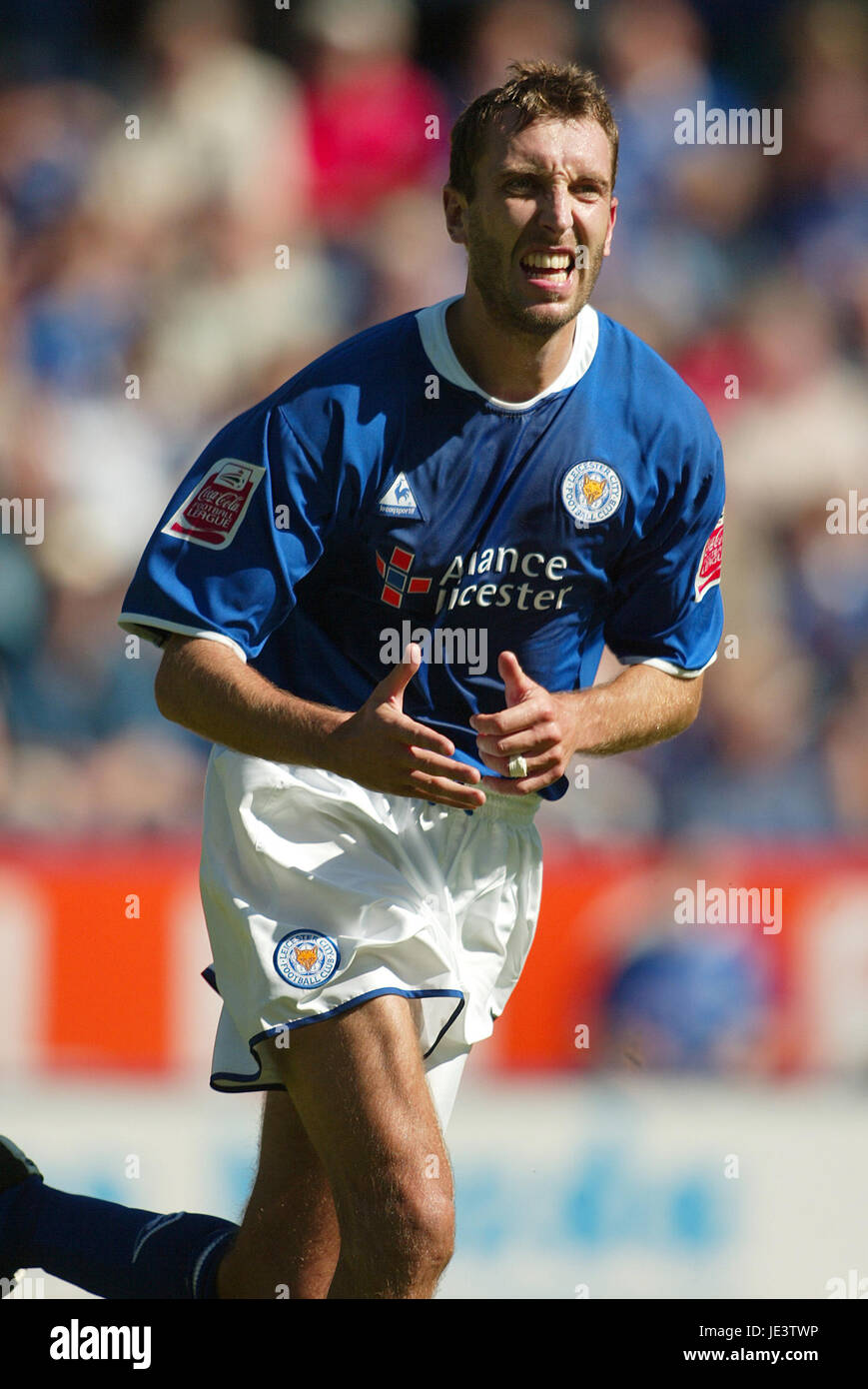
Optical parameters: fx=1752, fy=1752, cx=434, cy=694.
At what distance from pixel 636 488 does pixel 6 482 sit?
3.89 meters

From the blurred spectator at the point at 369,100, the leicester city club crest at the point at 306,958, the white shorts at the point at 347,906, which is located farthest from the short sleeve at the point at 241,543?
the blurred spectator at the point at 369,100

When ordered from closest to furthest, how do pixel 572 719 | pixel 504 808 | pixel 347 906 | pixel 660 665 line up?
pixel 572 719
pixel 347 906
pixel 504 808
pixel 660 665

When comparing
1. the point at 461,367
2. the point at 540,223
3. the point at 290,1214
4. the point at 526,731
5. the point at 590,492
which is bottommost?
the point at 290,1214

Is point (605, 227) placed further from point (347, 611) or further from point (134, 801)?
point (134, 801)

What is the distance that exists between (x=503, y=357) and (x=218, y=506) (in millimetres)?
613

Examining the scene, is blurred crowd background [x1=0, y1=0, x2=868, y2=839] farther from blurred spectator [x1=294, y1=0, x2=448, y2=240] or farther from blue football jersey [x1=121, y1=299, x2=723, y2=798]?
blue football jersey [x1=121, y1=299, x2=723, y2=798]

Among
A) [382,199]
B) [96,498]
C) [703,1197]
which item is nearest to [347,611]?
[703,1197]

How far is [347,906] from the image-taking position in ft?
10.2

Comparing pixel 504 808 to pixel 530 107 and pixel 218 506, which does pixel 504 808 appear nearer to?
pixel 218 506

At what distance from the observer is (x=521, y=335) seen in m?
3.28

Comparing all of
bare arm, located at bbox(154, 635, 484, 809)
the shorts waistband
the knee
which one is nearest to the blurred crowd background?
the shorts waistband

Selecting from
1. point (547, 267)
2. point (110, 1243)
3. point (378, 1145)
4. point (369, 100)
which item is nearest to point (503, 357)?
point (547, 267)

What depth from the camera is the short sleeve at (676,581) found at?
11.2 ft

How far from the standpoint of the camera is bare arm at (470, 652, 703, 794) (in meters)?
2.82
